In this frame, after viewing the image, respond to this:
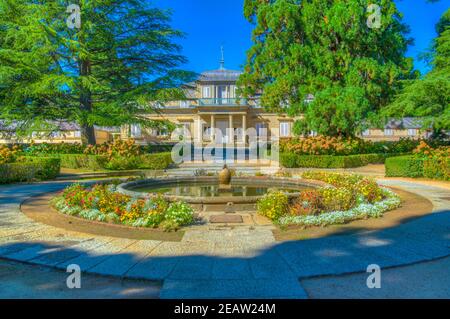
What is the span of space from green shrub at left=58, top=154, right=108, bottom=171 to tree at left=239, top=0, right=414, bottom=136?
12520 millimetres

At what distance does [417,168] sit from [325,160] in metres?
5.35

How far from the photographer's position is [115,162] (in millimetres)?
18359

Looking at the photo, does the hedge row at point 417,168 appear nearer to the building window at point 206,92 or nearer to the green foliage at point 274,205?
the green foliage at point 274,205

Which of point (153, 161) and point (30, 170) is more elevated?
point (153, 161)

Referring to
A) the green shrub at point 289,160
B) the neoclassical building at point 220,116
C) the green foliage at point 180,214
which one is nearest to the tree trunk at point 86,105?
the green shrub at point 289,160

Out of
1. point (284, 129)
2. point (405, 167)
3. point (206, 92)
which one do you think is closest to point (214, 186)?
point (405, 167)

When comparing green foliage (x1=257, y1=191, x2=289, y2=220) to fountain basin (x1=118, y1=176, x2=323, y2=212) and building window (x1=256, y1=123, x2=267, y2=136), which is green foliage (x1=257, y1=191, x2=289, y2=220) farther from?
building window (x1=256, y1=123, x2=267, y2=136)

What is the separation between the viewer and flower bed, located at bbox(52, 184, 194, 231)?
6793 millimetres

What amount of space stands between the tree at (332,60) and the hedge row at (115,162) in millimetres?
9527

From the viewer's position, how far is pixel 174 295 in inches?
150

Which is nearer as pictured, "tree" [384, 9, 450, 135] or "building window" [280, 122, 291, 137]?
"tree" [384, 9, 450, 135]

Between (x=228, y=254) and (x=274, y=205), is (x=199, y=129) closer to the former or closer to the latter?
(x=274, y=205)

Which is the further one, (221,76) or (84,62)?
(221,76)

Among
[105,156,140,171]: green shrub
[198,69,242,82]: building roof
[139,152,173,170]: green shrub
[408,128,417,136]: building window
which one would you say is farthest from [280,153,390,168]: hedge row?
[408,128,417,136]: building window
